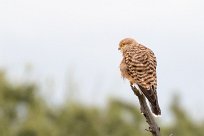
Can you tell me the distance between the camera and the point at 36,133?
110ft

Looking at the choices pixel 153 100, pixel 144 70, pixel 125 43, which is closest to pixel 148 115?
pixel 153 100

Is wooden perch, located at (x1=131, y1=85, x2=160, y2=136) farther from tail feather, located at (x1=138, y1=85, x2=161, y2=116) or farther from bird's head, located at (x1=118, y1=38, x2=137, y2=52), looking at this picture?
bird's head, located at (x1=118, y1=38, x2=137, y2=52)

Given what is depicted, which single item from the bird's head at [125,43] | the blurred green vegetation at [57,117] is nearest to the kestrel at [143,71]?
the bird's head at [125,43]

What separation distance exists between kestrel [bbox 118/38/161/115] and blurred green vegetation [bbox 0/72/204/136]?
2269 cm

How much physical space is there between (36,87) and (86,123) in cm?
225

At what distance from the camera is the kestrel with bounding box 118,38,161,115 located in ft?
32.0

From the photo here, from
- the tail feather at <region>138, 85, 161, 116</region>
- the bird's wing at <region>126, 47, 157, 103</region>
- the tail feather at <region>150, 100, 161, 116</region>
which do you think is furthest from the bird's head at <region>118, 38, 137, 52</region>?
the tail feather at <region>150, 100, 161, 116</region>

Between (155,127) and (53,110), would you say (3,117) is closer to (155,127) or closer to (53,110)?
(53,110)

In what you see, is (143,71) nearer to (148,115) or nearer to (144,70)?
(144,70)

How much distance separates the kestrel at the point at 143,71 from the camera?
9.77m

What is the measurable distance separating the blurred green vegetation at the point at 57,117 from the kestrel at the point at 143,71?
22693mm

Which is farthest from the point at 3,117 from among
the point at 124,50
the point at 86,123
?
the point at 124,50

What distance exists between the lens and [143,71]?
32.9ft

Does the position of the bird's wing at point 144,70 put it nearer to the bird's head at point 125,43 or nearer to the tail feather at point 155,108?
the tail feather at point 155,108
